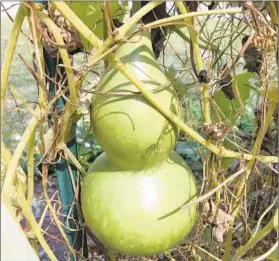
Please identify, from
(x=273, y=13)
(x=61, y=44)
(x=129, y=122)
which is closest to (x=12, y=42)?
(x=61, y=44)

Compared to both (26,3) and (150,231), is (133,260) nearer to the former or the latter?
(150,231)

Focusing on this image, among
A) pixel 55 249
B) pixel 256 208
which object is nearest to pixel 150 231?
pixel 256 208

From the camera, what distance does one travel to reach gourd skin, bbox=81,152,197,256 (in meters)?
0.70

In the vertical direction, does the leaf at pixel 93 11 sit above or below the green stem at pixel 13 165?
above

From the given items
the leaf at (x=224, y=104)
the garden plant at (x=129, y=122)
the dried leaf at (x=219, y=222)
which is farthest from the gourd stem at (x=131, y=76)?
the leaf at (x=224, y=104)

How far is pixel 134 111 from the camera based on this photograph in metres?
0.67

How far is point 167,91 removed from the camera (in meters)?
0.69

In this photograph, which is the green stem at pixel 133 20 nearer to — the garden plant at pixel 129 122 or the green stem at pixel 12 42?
the garden plant at pixel 129 122

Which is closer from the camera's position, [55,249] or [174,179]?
[174,179]

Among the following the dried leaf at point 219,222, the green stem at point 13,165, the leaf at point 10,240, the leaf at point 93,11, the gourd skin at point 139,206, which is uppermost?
the leaf at point 93,11

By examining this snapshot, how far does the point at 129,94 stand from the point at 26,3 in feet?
0.50

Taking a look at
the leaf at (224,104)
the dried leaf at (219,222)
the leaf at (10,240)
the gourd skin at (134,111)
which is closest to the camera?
the leaf at (10,240)

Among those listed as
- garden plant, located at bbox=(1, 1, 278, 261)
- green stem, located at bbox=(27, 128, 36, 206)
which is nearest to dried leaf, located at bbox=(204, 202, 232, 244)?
garden plant, located at bbox=(1, 1, 278, 261)

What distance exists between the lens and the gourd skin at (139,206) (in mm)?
700
